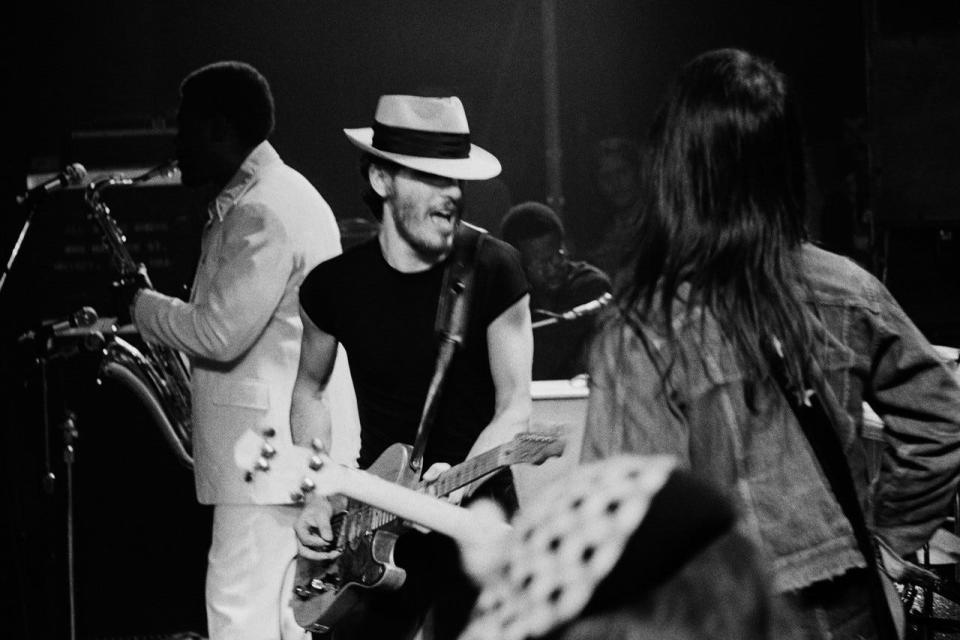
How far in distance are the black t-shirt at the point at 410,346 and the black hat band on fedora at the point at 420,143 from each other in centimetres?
35

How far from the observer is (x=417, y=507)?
9.53ft

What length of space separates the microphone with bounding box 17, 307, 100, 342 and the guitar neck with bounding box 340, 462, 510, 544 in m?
2.79

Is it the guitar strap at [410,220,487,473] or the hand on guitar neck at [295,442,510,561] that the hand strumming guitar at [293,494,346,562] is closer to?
the hand on guitar neck at [295,442,510,561]

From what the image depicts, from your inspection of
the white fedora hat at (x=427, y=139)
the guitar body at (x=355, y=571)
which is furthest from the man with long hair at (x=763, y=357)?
the white fedora hat at (x=427, y=139)

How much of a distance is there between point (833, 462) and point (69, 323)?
422 cm

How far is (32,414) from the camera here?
6.89 metres

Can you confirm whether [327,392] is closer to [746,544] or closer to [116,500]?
[116,500]

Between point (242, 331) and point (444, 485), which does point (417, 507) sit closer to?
point (444, 485)

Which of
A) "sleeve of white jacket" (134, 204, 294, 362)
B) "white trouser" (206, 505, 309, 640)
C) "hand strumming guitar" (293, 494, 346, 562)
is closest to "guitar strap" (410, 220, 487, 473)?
"hand strumming guitar" (293, 494, 346, 562)

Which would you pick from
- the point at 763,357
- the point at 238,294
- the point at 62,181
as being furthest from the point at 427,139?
the point at 62,181

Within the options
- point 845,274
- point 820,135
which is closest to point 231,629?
point 845,274

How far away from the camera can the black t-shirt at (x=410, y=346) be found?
3889 mm

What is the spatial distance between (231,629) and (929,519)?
2942 mm

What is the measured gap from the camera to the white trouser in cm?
478
